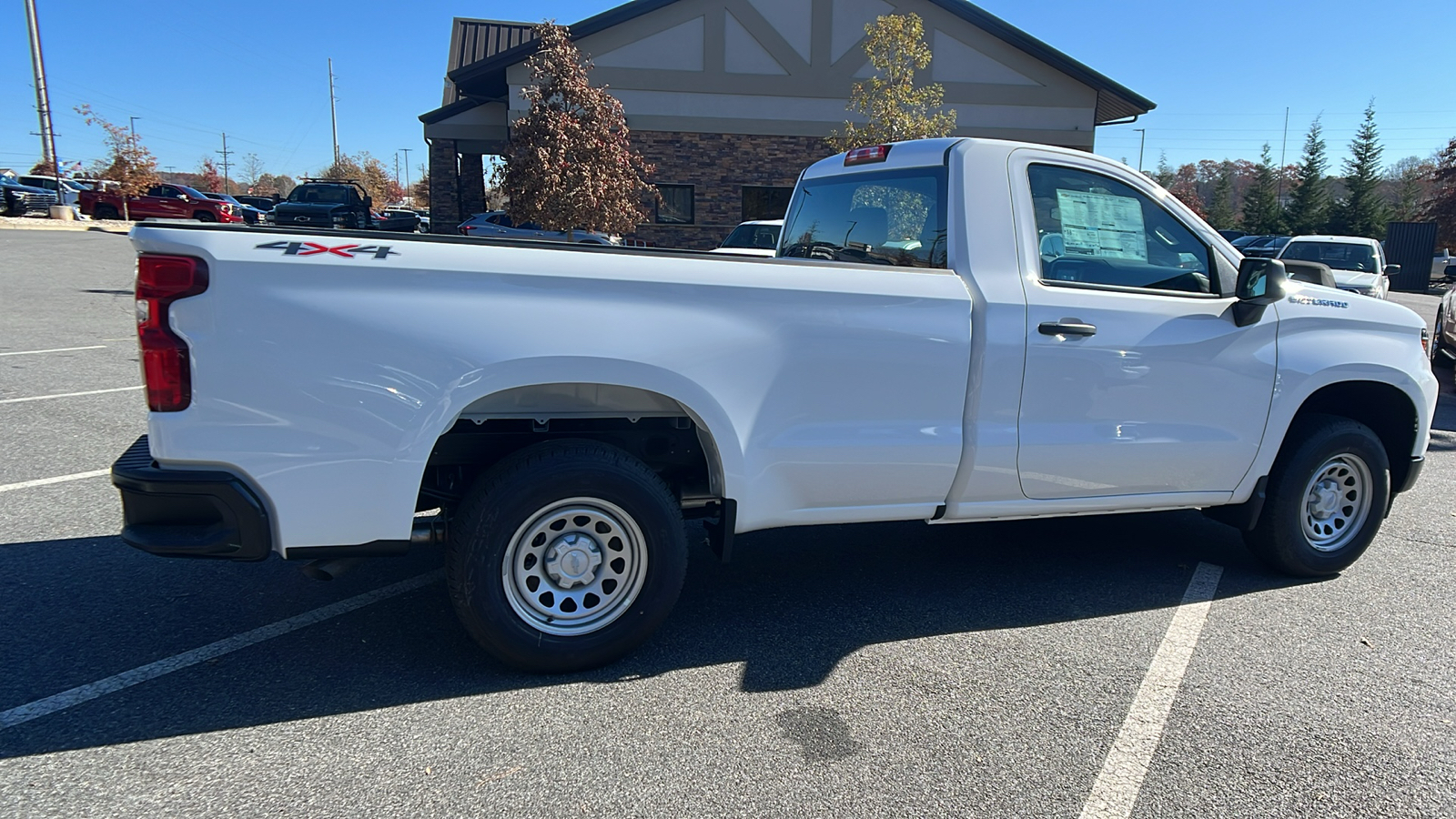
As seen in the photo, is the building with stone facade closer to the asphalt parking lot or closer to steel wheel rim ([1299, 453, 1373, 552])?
steel wheel rim ([1299, 453, 1373, 552])

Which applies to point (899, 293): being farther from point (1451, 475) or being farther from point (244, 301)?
point (1451, 475)

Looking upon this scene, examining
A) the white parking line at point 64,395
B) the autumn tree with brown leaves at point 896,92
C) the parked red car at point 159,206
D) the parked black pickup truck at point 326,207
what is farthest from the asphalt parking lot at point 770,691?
the parked red car at point 159,206

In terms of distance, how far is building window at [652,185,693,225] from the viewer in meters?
23.9

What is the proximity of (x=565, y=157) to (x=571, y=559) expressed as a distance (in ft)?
47.1

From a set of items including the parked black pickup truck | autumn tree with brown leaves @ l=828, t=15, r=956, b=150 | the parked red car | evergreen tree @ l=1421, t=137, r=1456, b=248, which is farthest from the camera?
evergreen tree @ l=1421, t=137, r=1456, b=248

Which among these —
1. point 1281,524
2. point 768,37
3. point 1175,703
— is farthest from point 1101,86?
point 1175,703

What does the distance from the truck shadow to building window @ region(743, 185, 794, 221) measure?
19.5 m

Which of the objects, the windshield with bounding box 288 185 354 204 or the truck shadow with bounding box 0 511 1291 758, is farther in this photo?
the windshield with bounding box 288 185 354 204

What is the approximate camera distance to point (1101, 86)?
907 inches

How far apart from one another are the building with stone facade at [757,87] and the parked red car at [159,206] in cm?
1755

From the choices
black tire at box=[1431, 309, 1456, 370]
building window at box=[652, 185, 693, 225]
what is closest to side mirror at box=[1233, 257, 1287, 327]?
black tire at box=[1431, 309, 1456, 370]

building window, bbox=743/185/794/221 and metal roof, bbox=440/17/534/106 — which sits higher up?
metal roof, bbox=440/17/534/106

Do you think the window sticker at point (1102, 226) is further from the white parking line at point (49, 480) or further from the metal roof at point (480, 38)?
the metal roof at point (480, 38)

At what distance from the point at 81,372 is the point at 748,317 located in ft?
27.3
